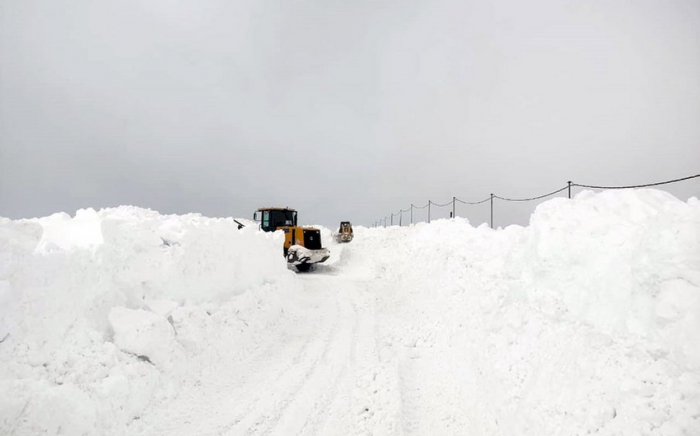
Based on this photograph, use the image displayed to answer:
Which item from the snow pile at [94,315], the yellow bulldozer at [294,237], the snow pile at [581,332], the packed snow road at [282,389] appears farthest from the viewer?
the yellow bulldozer at [294,237]

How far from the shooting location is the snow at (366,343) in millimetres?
3447

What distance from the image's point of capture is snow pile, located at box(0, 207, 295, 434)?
A: 3.90m

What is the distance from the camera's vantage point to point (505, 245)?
8.07 m

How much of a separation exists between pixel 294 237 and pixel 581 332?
15778 mm

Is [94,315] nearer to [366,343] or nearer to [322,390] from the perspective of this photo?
[322,390]

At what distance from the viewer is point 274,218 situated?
62.9 ft

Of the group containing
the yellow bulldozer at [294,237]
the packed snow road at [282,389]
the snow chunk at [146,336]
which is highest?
the yellow bulldozer at [294,237]

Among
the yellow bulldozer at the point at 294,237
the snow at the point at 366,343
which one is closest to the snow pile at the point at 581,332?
the snow at the point at 366,343

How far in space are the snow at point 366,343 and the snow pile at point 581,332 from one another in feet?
0.07

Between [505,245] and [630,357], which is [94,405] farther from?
[505,245]

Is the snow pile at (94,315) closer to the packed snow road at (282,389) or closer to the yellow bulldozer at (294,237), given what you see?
the packed snow road at (282,389)

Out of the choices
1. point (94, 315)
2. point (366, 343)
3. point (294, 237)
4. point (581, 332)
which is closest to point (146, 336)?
point (94, 315)

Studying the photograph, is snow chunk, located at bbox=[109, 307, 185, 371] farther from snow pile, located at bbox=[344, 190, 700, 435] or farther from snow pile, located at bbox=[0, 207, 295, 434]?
snow pile, located at bbox=[344, 190, 700, 435]

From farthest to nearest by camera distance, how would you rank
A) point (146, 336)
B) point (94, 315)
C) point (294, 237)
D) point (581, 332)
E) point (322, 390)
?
point (294, 237) < point (322, 390) < point (146, 336) < point (94, 315) < point (581, 332)
